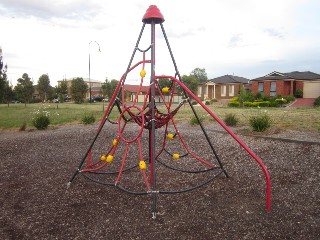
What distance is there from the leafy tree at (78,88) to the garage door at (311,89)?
28.5m

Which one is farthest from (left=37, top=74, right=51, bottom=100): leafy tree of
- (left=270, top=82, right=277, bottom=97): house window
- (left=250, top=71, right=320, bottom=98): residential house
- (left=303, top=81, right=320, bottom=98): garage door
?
(left=303, top=81, right=320, bottom=98): garage door

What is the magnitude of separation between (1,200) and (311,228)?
4388mm

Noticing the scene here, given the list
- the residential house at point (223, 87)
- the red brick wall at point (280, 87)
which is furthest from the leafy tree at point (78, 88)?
the red brick wall at point (280, 87)

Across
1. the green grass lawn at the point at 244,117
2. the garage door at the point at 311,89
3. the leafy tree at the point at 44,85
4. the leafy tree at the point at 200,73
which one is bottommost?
the green grass lawn at the point at 244,117

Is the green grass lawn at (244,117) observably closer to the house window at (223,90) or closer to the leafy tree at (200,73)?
the house window at (223,90)

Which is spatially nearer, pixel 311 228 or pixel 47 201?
pixel 311 228

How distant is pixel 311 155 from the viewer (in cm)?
613

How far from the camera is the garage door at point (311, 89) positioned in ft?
105

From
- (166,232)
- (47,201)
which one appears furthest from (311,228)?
(47,201)

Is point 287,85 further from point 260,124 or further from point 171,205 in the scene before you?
point 171,205

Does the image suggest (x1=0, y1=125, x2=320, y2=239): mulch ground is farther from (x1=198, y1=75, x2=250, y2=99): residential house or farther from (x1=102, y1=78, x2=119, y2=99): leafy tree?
(x1=198, y1=75, x2=250, y2=99): residential house

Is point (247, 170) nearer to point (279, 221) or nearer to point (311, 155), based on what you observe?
point (311, 155)

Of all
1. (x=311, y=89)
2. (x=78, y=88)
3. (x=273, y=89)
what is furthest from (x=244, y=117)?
(x=78, y=88)

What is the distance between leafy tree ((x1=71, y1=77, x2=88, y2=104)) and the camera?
126 ft
